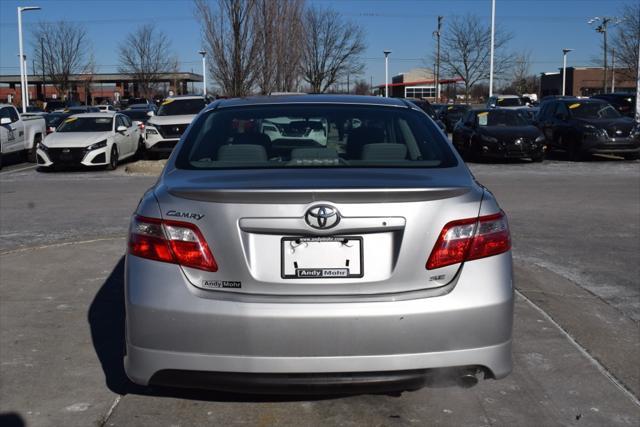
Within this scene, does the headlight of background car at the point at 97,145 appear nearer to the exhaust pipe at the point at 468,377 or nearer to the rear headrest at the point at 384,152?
the rear headrest at the point at 384,152

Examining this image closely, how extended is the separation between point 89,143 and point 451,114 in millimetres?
22923

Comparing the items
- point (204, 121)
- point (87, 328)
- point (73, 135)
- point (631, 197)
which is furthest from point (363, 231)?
point (73, 135)

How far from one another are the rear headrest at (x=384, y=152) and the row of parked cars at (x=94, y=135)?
15032 millimetres

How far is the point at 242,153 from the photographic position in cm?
403

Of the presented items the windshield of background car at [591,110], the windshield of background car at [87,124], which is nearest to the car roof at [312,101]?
the windshield of background car at [87,124]

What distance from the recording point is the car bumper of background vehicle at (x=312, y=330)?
3100 millimetres

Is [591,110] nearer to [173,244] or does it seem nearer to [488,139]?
[488,139]

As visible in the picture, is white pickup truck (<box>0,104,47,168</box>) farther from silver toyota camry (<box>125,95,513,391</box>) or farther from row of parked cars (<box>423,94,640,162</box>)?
silver toyota camry (<box>125,95,513,391</box>)

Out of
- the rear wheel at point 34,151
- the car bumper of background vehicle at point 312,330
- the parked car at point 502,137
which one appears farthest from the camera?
the rear wheel at point 34,151

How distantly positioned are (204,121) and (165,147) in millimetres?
16178

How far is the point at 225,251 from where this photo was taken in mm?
3182

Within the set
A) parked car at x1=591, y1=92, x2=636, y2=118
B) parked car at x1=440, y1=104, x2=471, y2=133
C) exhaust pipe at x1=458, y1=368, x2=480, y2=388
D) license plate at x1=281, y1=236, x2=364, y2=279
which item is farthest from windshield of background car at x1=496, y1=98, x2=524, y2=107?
license plate at x1=281, y1=236, x2=364, y2=279

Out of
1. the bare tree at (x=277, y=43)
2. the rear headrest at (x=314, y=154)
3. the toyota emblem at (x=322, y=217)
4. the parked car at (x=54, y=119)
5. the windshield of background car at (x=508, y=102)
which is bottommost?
the toyota emblem at (x=322, y=217)

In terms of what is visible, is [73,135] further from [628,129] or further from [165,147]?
[628,129]
